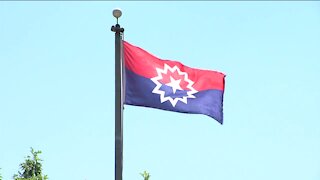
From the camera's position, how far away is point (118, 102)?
8.12 metres

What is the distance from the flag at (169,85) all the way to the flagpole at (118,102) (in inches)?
17.4

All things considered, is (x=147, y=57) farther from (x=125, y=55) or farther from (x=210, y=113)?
(x=210, y=113)

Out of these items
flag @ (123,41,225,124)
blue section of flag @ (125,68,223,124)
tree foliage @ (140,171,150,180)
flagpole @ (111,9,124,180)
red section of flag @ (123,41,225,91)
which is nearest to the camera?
flagpole @ (111,9,124,180)

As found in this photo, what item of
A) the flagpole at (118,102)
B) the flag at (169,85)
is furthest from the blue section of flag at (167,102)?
the flagpole at (118,102)

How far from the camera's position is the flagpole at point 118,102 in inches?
308

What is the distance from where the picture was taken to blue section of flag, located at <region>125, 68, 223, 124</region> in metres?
8.81

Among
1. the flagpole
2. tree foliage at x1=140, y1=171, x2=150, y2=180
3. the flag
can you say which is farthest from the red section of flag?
tree foliage at x1=140, y1=171, x2=150, y2=180

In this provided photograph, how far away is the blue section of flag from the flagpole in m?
0.48

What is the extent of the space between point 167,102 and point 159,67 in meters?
0.84

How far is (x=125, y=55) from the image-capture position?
904 centimetres
